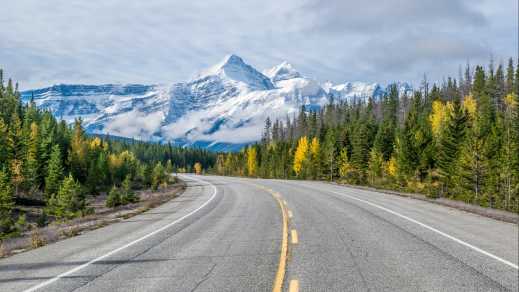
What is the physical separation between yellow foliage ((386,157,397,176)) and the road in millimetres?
51310

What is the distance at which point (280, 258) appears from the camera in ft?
27.8

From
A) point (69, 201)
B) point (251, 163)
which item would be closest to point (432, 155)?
point (69, 201)

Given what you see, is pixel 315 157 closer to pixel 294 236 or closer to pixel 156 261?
pixel 294 236

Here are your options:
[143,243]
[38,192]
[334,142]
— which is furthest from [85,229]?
[334,142]

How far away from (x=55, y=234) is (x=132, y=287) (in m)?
7.67

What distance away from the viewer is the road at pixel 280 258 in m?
6.82

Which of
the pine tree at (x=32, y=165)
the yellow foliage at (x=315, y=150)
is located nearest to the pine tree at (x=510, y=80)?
the yellow foliage at (x=315, y=150)

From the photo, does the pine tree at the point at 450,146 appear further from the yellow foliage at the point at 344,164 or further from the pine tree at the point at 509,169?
the yellow foliage at the point at 344,164

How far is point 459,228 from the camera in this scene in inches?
513

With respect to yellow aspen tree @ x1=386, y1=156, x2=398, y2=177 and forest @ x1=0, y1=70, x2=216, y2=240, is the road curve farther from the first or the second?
yellow aspen tree @ x1=386, y1=156, x2=398, y2=177

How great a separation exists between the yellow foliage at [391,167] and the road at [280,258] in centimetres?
5131

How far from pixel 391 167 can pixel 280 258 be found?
61686mm

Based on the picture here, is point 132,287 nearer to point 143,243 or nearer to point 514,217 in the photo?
point 143,243

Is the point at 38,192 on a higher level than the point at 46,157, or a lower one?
lower
